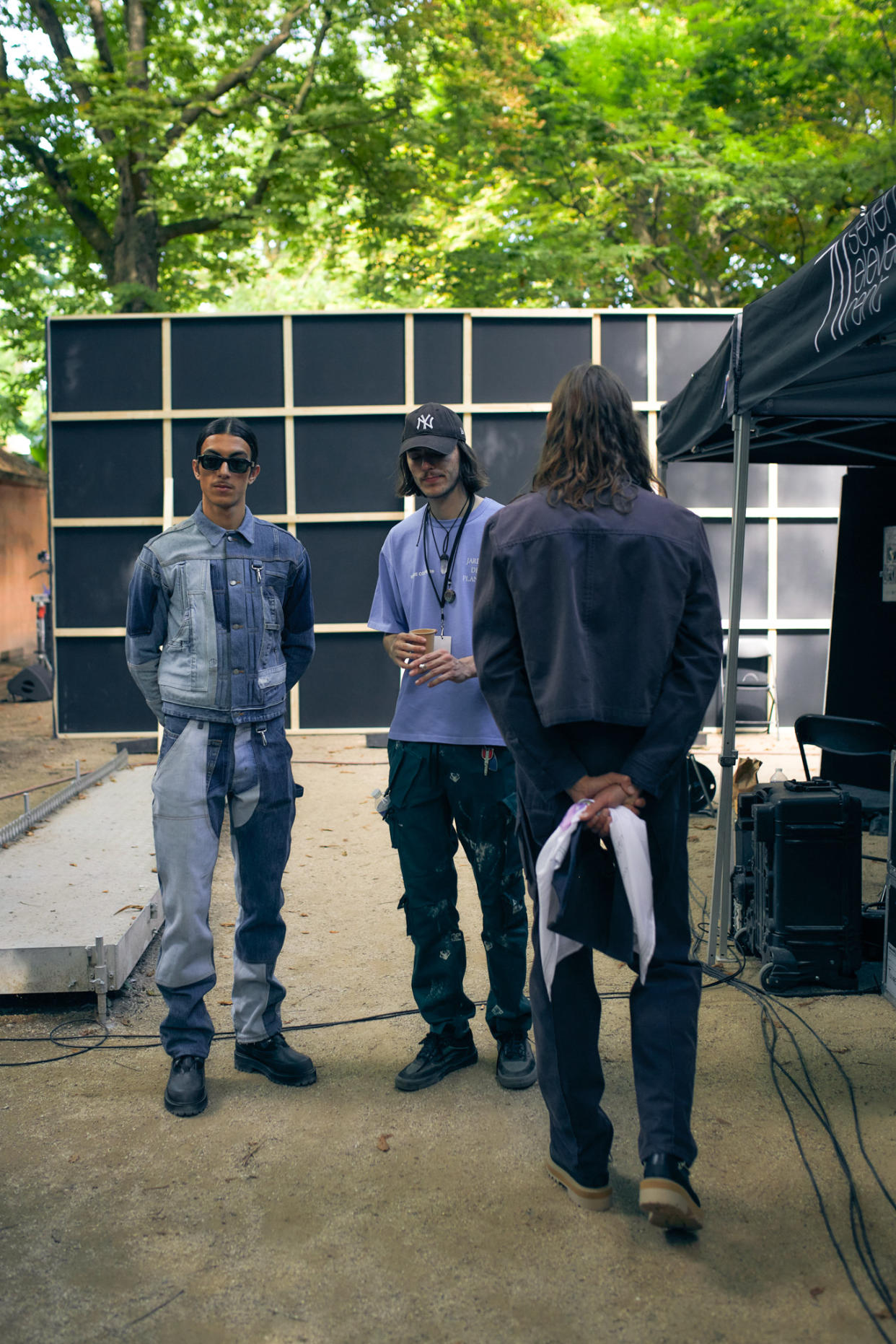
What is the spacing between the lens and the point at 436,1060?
11.4 feet

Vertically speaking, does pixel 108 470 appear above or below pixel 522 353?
below

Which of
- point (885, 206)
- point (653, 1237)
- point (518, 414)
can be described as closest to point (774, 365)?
point (885, 206)

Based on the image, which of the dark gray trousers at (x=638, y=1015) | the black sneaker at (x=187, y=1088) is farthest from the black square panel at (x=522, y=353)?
the dark gray trousers at (x=638, y=1015)

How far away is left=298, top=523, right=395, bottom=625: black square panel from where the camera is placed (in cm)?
1009

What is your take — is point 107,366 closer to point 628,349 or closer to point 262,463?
point 262,463

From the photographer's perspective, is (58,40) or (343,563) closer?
(343,563)

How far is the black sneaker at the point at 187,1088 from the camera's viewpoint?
3213mm

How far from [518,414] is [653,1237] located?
8467mm

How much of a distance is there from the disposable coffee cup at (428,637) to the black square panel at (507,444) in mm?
6855

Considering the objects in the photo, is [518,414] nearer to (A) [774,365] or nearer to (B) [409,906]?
(A) [774,365]

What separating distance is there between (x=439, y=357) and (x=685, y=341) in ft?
7.62

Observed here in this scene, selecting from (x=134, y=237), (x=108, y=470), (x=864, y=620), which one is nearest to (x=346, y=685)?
(x=108, y=470)

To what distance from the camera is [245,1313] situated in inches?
90.0

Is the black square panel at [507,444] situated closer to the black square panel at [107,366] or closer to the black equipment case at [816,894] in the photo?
the black square panel at [107,366]
